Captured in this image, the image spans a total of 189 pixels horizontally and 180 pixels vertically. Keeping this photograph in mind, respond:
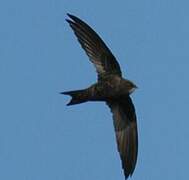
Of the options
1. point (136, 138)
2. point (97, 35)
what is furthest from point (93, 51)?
point (136, 138)

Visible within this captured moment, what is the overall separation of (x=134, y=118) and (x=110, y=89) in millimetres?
953

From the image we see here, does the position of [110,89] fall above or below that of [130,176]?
above

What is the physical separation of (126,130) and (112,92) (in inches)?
37.5

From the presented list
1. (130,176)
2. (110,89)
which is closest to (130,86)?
(110,89)

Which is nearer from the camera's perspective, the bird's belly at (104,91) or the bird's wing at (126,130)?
the bird's belly at (104,91)

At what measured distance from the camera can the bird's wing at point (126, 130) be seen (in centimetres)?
1673

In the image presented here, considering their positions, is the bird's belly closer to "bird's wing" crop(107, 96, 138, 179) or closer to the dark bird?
the dark bird

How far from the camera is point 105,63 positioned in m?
16.7

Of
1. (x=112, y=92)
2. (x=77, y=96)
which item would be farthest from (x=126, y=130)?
(x=77, y=96)

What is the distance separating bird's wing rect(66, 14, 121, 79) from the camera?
54.6 feet

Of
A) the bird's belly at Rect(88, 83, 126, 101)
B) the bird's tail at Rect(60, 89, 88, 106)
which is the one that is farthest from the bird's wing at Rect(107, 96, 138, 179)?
the bird's tail at Rect(60, 89, 88, 106)

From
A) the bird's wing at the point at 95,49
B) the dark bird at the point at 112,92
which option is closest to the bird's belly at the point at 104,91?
the dark bird at the point at 112,92

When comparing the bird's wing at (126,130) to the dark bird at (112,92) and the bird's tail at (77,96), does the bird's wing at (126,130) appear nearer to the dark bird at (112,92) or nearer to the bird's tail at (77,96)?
the dark bird at (112,92)

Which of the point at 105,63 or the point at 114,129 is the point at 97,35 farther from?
the point at 114,129
